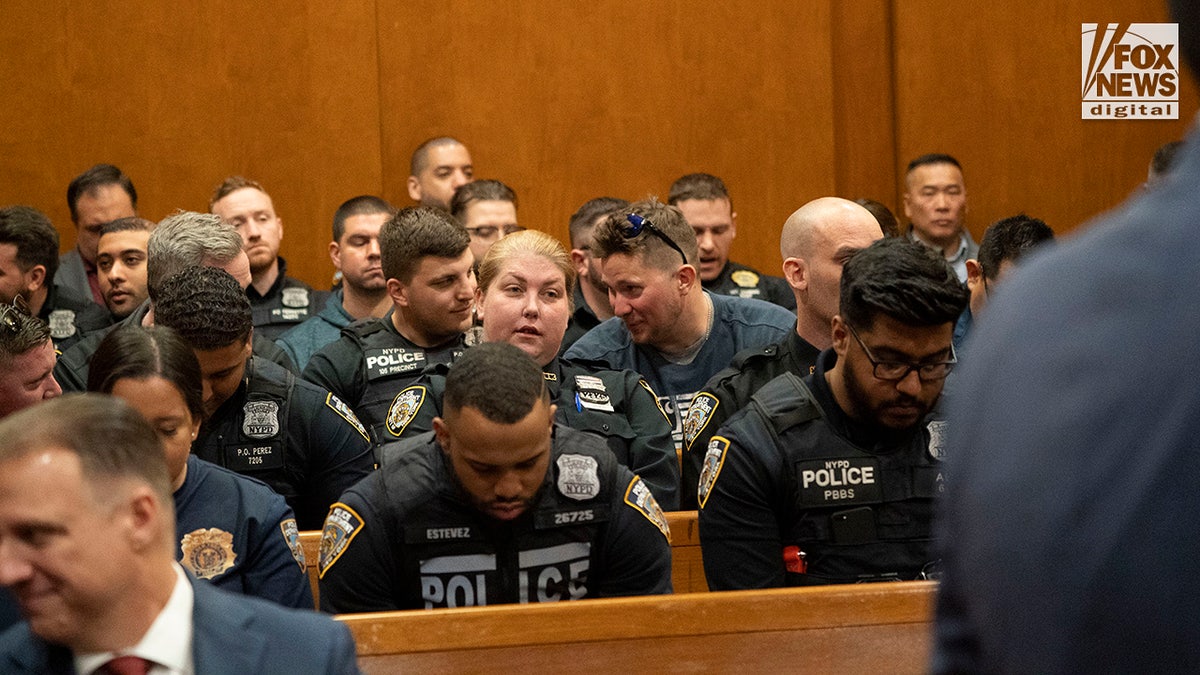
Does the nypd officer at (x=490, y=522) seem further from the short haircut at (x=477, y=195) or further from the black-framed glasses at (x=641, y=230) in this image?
the short haircut at (x=477, y=195)

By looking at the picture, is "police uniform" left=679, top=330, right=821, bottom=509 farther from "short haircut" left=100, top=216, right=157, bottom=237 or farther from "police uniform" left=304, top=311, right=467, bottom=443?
"short haircut" left=100, top=216, right=157, bottom=237

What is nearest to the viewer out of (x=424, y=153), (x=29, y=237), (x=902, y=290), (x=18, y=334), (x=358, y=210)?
(x=902, y=290)

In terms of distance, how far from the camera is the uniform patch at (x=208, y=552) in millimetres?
2977

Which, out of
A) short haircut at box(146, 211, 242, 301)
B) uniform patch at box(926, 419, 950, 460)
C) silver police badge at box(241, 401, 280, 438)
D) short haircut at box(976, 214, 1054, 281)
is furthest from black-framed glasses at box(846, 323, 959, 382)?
short haircut at box(146, 211, 242, 301)

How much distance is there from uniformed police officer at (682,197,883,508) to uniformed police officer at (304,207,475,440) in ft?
3.21

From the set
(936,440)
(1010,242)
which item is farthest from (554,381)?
(1010,242)

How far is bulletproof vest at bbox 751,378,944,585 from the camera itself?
125 inches

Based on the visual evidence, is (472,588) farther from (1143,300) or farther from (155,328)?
(1143,300)

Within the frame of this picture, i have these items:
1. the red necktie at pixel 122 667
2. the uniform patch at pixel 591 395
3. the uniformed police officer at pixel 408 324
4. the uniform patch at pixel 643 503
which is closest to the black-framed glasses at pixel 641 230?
the uniformed police officer at pixel 408 324

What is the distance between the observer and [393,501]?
9.83 ft

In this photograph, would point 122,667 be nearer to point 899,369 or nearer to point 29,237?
point 899,369

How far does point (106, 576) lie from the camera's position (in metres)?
1.83

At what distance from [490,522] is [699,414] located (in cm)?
99

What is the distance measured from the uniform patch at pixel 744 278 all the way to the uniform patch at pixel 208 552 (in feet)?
13.2
